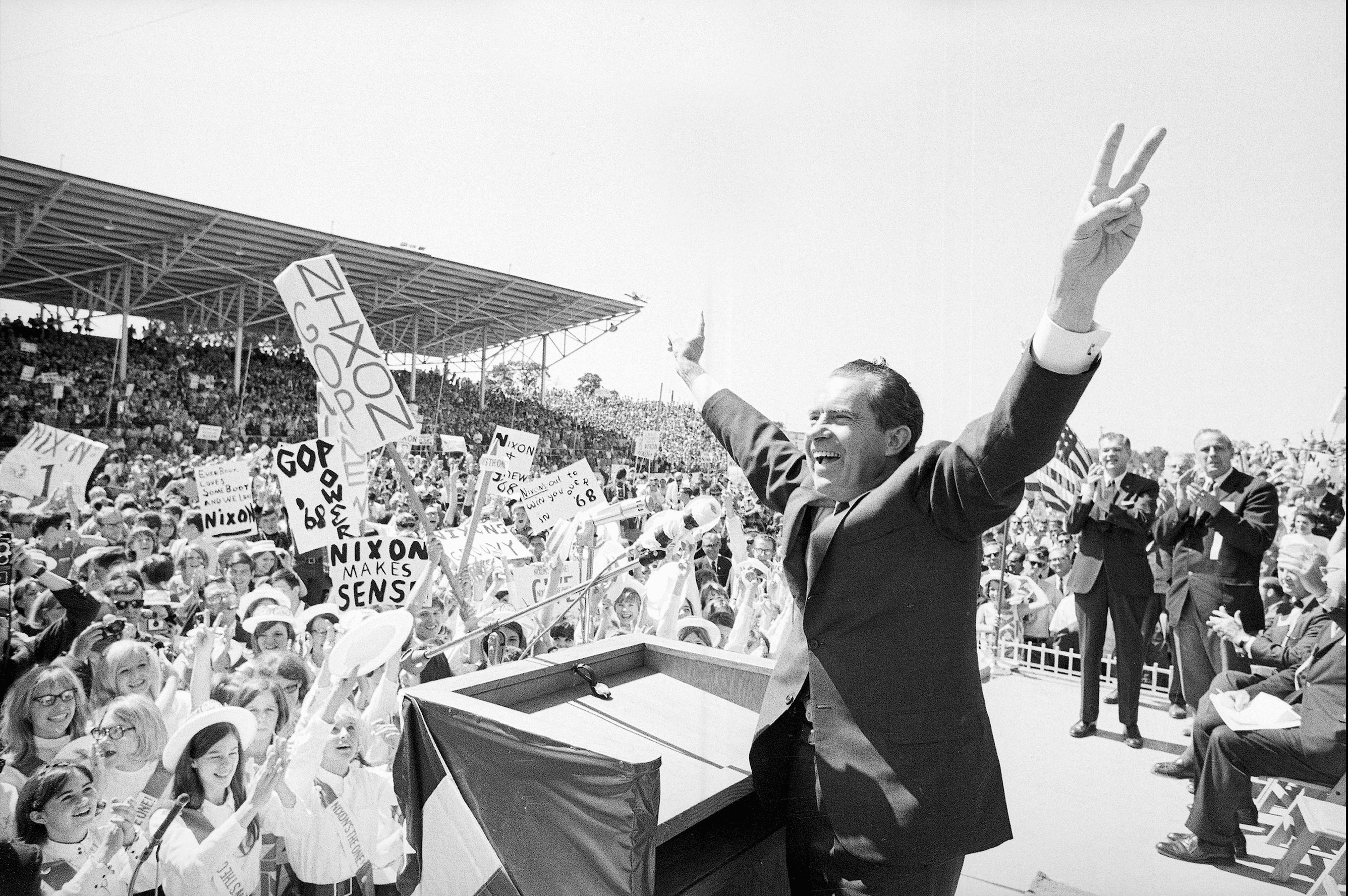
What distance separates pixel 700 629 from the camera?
4.18 meters

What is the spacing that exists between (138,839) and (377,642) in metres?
0.86

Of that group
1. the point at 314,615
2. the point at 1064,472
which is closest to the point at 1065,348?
the point at 314,615

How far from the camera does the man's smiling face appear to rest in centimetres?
138

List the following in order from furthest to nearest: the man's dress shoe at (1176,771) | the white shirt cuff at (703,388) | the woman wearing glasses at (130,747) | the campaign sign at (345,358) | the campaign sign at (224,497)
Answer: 1. the campaign sign at (224,497)
2. the man's dress shoe at (1176,771)
3. the campaign sign at (345,358)
4. the woman wearing glasses at (130,747)
5. the white shirt cuff at (703,388)

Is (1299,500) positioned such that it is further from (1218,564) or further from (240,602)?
(240,602)

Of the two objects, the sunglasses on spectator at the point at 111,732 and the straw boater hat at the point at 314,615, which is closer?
the sunglasses on spectator at the point at 111,732

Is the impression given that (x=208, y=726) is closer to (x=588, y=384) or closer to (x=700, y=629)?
(x=700, y=629)

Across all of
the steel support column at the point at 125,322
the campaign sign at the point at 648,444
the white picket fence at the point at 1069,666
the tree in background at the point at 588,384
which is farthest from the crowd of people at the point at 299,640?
the tree in background at the point at 588,384

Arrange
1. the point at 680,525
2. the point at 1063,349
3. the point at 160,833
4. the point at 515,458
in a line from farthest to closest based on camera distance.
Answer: the point at 515,458
the point at 160,833
the point at 680,525
the point at 1063,349

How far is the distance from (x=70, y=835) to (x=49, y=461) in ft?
14.9

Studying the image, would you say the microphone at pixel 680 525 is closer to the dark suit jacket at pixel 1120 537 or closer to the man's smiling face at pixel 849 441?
the man's smiling face at pixel 849 441

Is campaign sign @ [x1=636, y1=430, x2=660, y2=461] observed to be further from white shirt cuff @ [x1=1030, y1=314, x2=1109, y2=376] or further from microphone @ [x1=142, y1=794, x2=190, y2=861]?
white shirt cuff @ [x1=1030, y1=314, x2=1109, y2=376]

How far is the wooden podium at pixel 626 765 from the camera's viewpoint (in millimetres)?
1312

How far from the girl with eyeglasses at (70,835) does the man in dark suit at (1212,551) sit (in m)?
3.94
